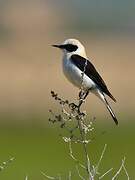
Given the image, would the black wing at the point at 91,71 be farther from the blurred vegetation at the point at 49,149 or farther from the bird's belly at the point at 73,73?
the blurred vegetation at the point at 49,149

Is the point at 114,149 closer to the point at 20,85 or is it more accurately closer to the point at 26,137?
the point at 26,137

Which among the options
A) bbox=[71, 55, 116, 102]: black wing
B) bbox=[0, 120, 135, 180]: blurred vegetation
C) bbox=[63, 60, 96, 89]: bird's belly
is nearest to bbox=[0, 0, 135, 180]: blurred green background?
bbox=[0, 120, 135, 180]: blurred vegetation

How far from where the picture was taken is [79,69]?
7.16 m

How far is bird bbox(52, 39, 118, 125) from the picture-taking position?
7090 mm

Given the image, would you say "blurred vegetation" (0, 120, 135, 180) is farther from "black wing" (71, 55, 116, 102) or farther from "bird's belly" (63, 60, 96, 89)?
"bird's belly" (63, 60, 96, 89)

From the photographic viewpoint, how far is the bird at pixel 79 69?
7.09m

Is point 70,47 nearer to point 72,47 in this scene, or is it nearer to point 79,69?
point 72,47

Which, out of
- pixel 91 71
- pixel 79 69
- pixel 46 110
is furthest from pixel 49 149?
pixel 79 69

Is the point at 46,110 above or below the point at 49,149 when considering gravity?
above

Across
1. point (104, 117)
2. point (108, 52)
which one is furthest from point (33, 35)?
point (104, 117)

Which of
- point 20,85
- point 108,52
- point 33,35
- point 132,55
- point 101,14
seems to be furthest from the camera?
point 101,14

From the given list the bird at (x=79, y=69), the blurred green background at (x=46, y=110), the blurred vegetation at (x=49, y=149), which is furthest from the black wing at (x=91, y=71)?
the blurred vegetation at (x=49, y=149)

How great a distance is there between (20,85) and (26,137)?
122 inches

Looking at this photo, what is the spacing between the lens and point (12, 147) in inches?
678
